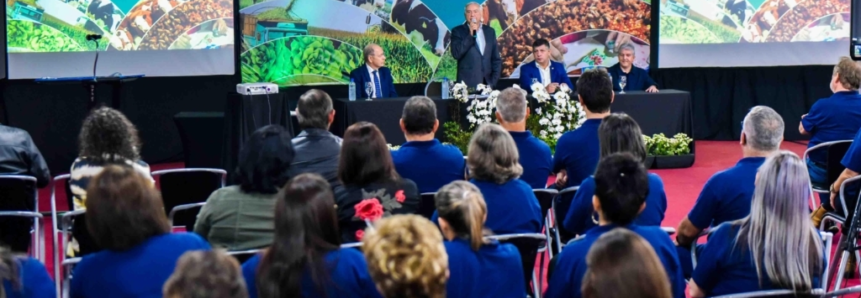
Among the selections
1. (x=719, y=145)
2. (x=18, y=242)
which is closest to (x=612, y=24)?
(x=719, y=145)

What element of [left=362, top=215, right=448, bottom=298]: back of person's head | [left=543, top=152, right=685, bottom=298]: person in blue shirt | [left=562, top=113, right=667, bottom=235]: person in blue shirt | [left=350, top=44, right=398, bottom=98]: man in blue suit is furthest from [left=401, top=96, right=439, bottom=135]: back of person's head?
[left=350, top=44, right=398, bottom=98]: man in blue suit

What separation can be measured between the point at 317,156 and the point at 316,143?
80mm

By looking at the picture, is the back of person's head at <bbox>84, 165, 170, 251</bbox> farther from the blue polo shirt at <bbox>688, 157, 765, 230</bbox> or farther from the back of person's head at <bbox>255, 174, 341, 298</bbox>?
the blue polo shirt at <bbox>688, 157, 765, 230</bbox>

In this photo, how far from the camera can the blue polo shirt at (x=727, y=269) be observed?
290 cm

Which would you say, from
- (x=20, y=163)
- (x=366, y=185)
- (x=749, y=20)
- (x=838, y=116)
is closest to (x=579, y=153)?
(x=366, y=185)

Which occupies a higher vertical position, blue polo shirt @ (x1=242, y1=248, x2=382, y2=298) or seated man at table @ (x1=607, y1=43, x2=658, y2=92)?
seated man at table @ (x1=607, y1=43, x2=658, y2=92)

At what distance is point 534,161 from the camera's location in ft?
15.0

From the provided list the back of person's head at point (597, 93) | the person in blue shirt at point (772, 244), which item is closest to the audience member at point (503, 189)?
the person in blue shirt at point (772, 244)

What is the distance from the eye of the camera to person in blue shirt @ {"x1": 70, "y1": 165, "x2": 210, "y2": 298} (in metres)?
2.54

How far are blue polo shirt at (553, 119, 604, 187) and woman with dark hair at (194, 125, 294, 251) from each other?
164 cm

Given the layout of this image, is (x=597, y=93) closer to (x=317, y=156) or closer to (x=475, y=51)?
(x=317, y=156)

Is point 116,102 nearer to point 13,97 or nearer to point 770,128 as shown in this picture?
point 13,97

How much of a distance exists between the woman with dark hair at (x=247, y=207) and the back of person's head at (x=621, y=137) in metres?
1.28

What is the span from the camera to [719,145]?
34.5 ft
